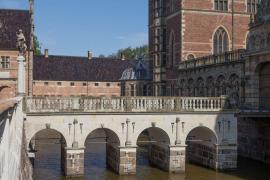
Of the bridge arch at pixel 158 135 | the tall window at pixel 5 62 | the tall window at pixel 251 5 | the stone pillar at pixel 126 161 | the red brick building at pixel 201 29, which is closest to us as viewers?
the stone pillar at pixel 126 161

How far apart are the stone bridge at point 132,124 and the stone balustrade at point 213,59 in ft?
19.4

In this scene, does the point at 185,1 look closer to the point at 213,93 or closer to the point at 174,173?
the point at 213,93

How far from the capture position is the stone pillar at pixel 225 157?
24984mm

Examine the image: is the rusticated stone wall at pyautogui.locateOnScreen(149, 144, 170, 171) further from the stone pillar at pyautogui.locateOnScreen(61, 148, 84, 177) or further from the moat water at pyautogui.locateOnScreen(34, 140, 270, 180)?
the stone pillar at pyautogui.locateOnScreen(61, 148, 84, 177)

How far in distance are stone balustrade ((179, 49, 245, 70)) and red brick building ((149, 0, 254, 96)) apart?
1.43 metres

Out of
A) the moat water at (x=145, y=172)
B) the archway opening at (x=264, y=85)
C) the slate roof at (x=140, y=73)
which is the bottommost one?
the moat water at (x=145, y=172)

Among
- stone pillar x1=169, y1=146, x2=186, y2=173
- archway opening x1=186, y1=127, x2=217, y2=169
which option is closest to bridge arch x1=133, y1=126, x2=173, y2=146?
stone pillar x1=169, y1=146, x2=186, y2=173

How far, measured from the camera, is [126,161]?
23.9 m

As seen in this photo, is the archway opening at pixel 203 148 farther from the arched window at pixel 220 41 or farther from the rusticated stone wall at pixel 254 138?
the arched window at pixel 220 41

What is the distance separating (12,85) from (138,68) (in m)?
15.2

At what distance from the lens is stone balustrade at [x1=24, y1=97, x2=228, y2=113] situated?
23016 mm

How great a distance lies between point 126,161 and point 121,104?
126 inches

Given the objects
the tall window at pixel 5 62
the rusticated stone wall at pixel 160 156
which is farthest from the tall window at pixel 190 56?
the tall window at pixel 5 62

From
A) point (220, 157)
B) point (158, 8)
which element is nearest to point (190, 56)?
point (158, 8)
